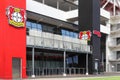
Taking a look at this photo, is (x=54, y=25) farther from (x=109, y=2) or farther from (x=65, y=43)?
(x=109, y=2)

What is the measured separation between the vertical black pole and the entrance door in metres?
18.7

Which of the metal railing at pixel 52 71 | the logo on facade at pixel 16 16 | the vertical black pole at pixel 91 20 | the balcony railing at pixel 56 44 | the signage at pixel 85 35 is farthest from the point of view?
the vertical black pole at pixel 91 20

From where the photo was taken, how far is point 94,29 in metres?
56.1

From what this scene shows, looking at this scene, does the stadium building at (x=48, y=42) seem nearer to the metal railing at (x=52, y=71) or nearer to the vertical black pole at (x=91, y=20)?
the metal railing at (x=52, y=71)

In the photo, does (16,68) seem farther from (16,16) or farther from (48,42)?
(48,42)

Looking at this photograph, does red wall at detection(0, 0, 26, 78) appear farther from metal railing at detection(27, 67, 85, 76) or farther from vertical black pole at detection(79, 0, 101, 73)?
vertical black pole at detection(79, 0, 101, 73)

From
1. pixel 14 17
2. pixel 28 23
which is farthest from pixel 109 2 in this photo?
pixel 14 17

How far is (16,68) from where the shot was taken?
1511 inches

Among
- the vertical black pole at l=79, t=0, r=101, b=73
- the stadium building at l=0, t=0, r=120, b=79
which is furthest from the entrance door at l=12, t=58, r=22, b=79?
the vertical black pole at l=79, t=0, r=101, b=73

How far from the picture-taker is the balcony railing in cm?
4083

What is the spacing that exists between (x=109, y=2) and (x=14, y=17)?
143ft

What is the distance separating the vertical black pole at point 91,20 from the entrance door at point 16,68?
18733 millimetres

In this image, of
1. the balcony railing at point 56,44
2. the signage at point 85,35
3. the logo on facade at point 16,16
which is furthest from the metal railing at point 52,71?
the logo on facade at point 16,16

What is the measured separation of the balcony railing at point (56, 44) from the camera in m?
40.8
